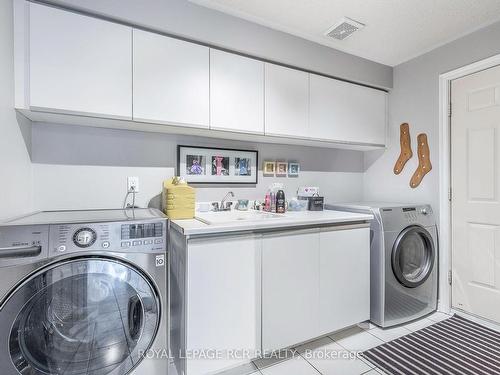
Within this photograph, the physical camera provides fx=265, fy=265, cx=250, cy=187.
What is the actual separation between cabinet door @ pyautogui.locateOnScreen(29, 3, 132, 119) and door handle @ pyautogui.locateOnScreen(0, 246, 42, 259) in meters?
0.76

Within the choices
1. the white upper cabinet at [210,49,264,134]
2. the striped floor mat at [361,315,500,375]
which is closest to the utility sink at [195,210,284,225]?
the white upper cabinet at [210,49,264,134]

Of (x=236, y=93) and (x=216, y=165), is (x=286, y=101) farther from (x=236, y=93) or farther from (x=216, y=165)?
(x=216, y=165)

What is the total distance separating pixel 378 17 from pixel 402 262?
1902mm

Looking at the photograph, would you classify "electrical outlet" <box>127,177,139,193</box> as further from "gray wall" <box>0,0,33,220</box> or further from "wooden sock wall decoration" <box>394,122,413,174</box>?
"wooden sock wall decoration" <box>394,122,413,174</box>

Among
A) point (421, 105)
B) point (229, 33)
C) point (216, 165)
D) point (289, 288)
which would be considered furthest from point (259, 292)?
point (421, 105)

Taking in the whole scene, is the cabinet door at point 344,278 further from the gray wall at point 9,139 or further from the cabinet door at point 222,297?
the gray wall at point 9,139

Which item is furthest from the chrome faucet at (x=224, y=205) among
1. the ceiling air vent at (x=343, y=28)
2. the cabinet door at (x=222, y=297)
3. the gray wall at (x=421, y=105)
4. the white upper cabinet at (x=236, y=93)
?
the gray wall at (x=421, y=105)

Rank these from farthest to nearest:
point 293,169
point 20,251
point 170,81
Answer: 1. point 293,169
2. point 170,81
3. point 20,251

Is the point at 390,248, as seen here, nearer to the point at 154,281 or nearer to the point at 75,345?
the point at 154,281

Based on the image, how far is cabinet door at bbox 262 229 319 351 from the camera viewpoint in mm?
1644

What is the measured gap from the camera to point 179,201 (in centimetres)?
176

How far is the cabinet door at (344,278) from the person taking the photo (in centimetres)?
185

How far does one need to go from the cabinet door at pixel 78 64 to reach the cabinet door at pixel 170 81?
68 millimetres

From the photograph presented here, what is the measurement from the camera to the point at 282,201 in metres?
2.23
